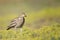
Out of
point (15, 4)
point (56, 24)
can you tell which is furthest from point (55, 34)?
point (15, 4)

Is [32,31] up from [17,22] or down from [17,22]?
A: down

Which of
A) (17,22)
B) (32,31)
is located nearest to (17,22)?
(17,22)

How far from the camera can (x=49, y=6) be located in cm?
208

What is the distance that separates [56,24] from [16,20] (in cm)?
49

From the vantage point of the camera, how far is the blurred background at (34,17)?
200 centimetres

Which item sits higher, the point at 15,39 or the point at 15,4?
the point at 15,4

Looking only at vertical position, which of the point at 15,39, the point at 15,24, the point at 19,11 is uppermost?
the point at 19,11

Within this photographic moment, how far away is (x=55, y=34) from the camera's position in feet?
6.59

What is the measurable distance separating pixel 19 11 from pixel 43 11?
298 millimetres

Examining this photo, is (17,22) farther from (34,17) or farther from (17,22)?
(34,17)

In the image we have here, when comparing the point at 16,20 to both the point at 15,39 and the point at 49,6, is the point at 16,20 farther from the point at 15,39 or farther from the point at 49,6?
the point at 49,6

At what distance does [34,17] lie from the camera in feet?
6.73

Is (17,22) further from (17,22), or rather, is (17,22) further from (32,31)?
(32,31)

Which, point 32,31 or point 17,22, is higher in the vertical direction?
point 17,22
